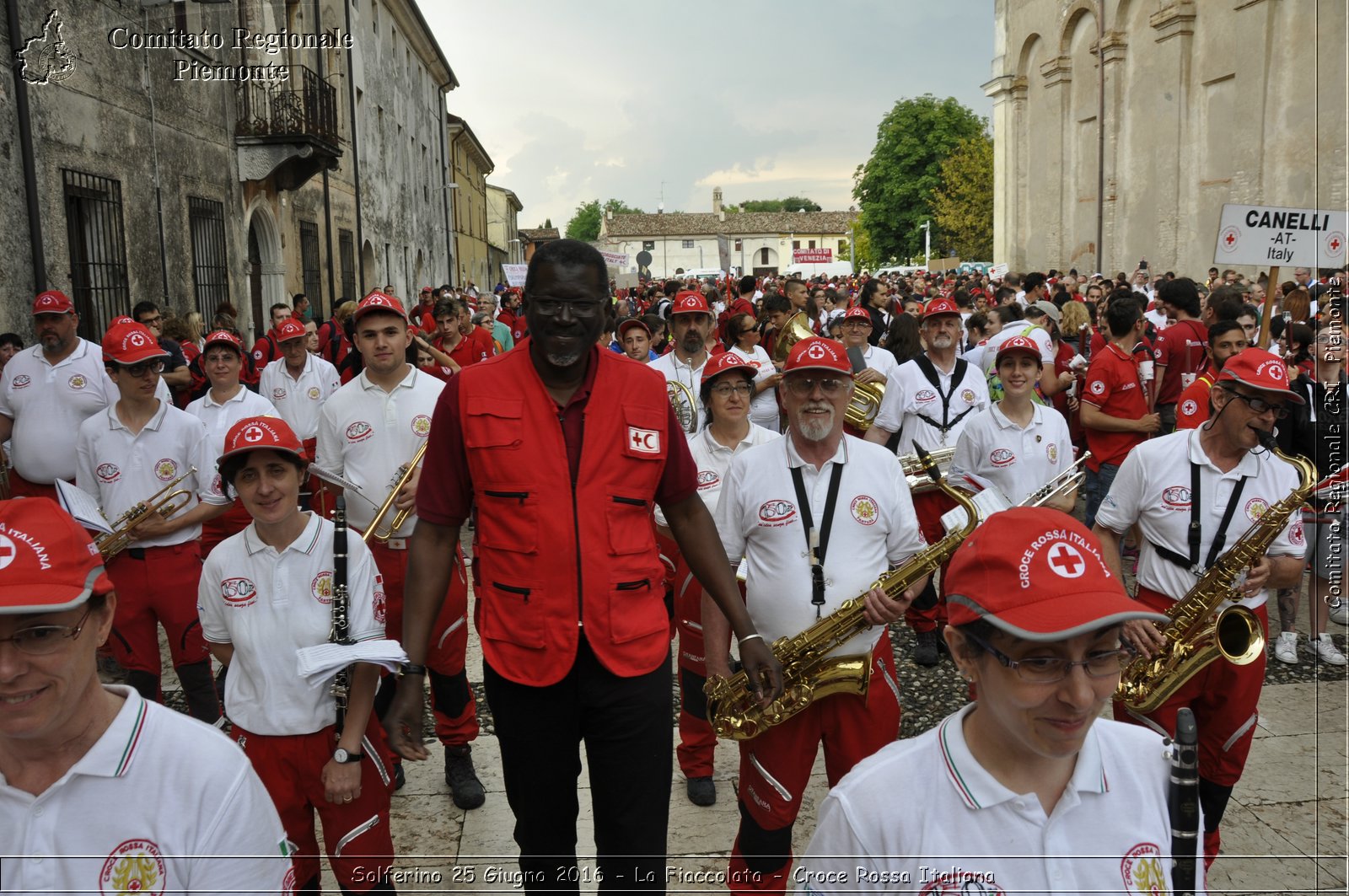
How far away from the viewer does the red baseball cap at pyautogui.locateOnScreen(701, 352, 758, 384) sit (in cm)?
569

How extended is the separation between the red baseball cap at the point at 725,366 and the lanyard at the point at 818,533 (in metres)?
1.71

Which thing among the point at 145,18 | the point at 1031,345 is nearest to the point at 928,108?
the point at 145,18

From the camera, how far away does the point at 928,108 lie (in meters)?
65.9

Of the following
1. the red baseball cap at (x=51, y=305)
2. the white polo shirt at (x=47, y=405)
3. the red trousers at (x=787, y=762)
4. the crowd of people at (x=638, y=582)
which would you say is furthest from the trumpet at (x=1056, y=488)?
the red baseball cap at (x=51, y=305)

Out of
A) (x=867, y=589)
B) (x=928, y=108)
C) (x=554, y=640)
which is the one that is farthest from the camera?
(x=928, y=108)

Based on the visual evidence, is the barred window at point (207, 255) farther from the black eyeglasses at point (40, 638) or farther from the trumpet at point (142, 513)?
the black eyeglasses at point (40, 638)

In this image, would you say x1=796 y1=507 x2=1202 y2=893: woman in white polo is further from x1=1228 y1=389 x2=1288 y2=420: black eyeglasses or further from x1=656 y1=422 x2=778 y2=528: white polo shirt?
x1=656 y1=422 x2=778 y2=528: white polo shirt

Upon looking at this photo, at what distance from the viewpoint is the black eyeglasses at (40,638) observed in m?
1.96

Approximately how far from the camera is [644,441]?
3326mm

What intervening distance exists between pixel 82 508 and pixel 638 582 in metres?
3.27

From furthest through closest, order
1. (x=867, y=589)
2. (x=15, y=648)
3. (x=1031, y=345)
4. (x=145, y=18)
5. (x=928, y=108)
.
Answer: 1. (x=928, y=108)
2. (x=145, y=18)
3. (x=1031, y=345)
4. (x=867, y=589)
5. (x=15, y=648)

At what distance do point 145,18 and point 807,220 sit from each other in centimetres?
10442

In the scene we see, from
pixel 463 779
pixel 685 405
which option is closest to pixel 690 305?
pixel 685 405

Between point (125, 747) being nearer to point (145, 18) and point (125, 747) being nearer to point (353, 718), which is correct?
point (353, 718)
